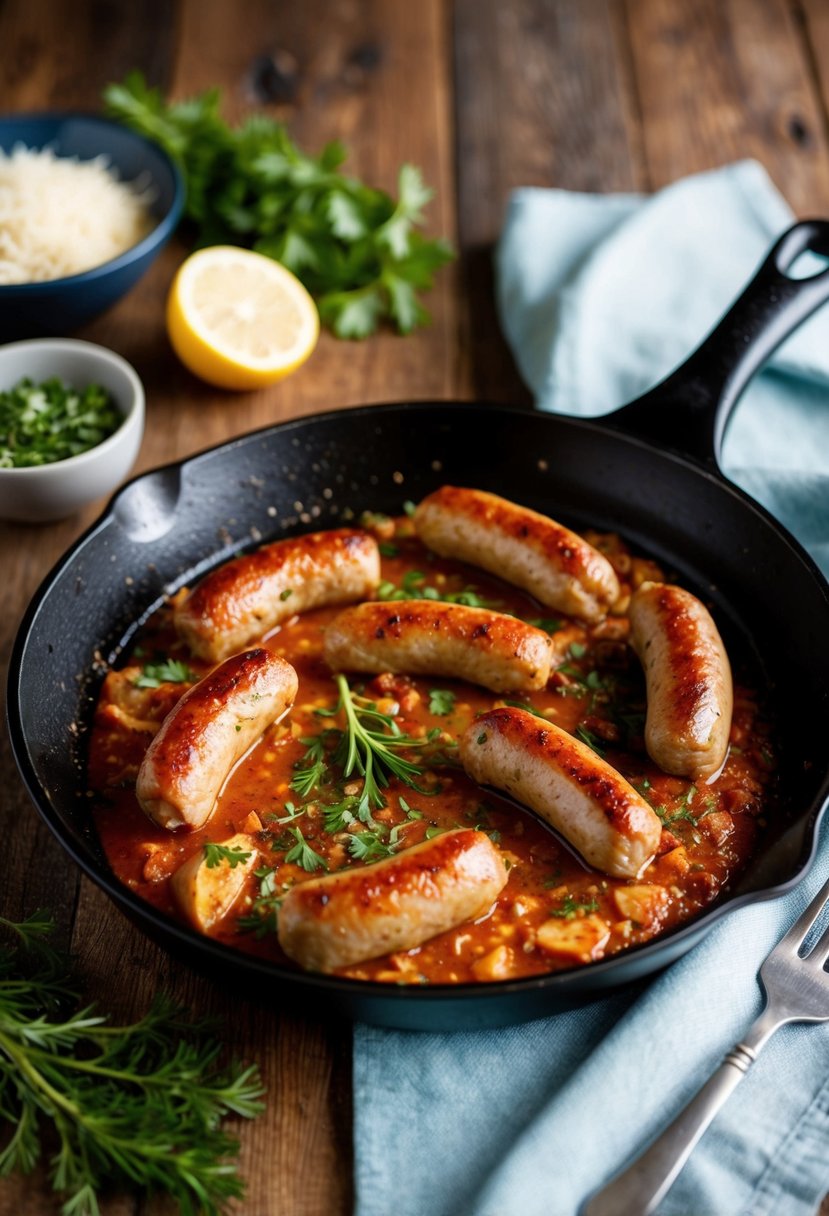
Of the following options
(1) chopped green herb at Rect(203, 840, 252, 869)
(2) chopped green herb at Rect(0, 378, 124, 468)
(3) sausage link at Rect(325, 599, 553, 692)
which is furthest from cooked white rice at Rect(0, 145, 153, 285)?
(1) chopped green herb at Rect(203, 840, 252, 869)

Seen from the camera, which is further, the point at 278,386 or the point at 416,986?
the point at 278,386

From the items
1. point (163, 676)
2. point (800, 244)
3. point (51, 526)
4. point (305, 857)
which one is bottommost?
point (51, 526)

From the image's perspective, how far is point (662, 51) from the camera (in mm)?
6023

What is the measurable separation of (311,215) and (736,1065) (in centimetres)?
356

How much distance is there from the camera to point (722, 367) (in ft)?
12.2

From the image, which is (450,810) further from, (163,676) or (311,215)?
(311,215)

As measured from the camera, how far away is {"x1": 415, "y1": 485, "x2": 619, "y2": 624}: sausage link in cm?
341

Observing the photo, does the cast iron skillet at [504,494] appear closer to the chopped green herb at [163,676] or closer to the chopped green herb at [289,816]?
the chopped green herb at [163,676]

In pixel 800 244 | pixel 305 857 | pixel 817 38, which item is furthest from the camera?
pixel 817 38

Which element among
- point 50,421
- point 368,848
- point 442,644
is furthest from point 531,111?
point 368,848

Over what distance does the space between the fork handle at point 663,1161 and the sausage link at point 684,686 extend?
0.76 metres

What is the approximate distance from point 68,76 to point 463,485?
10.8ft

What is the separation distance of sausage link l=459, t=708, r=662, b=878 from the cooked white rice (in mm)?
2540

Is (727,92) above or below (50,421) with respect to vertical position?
above
